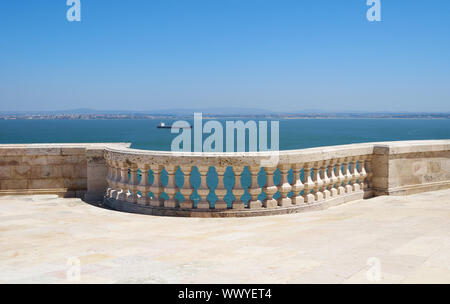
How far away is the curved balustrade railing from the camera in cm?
655

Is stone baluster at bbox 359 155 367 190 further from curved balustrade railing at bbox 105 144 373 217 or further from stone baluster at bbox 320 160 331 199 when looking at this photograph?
stone baluster at bbox 320 160 331 199

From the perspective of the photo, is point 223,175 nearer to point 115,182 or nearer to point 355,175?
point 115,182

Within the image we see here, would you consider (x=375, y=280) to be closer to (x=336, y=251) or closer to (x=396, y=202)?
(x=336, y=251)

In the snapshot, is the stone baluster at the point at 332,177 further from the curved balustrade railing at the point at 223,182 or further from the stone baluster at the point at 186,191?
the stone baluster at the point at 186,191

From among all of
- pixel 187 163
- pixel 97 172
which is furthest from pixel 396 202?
pixel 97 172

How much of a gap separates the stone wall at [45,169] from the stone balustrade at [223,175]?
2 centimetres

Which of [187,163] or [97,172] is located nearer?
[187,163]

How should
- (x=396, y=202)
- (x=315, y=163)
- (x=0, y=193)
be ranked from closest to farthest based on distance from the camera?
1. (x=315, y=163)
2. (x=396, y=202)
3. (x=0, y=193)

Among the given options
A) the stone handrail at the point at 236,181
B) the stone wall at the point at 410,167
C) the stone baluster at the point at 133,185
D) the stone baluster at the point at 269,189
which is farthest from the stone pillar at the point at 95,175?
the stone wall at the point at 410,167

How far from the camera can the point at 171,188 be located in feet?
22.1

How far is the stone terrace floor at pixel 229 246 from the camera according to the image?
12.1 ft

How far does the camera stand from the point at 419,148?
29.1ft
